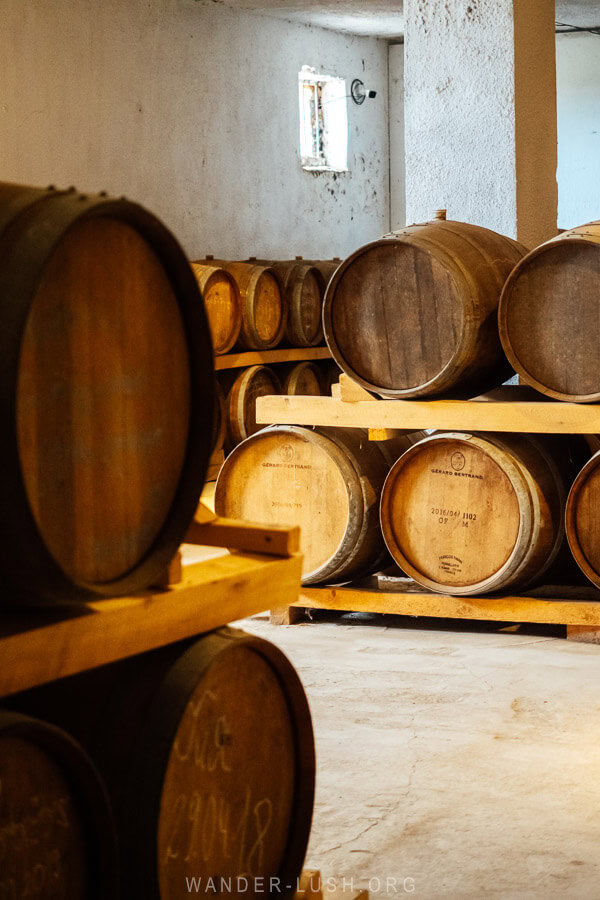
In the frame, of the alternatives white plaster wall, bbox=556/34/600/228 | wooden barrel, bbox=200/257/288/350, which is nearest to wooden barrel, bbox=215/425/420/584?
wooden barrel, bbox=200/257/288/350

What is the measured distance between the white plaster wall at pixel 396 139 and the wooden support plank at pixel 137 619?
1196cm

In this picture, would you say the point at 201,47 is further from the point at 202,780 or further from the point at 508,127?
the point at 202,780

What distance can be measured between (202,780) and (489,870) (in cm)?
113

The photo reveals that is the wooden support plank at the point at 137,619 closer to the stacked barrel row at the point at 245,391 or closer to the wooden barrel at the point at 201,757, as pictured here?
the wooden barrel at the point at 201,757

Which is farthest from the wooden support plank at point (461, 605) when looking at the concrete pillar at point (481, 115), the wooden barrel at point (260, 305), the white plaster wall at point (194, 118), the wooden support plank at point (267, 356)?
the white plaster wall at point (194, 118)

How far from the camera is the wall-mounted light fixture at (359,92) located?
1315 centimetres

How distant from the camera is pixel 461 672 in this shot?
440cm

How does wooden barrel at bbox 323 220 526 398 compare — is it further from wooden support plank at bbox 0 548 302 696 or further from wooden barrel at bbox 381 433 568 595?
wooden support plank at bbox 0 548 302 696

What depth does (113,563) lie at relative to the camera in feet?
5.82

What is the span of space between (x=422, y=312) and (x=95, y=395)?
3158 mm

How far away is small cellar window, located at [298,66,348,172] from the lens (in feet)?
40.9

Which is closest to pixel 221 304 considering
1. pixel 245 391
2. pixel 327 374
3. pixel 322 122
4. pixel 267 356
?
pixel 245 391

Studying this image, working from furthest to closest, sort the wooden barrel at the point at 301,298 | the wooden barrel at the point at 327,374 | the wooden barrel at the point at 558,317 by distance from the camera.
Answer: the wooden barrel at the point at 327,374
the wooden barrel at the point at 301,298
the wooden barrel at the point at 558,317

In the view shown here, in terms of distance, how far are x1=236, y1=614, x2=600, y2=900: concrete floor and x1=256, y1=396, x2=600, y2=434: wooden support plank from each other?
2.96ft
